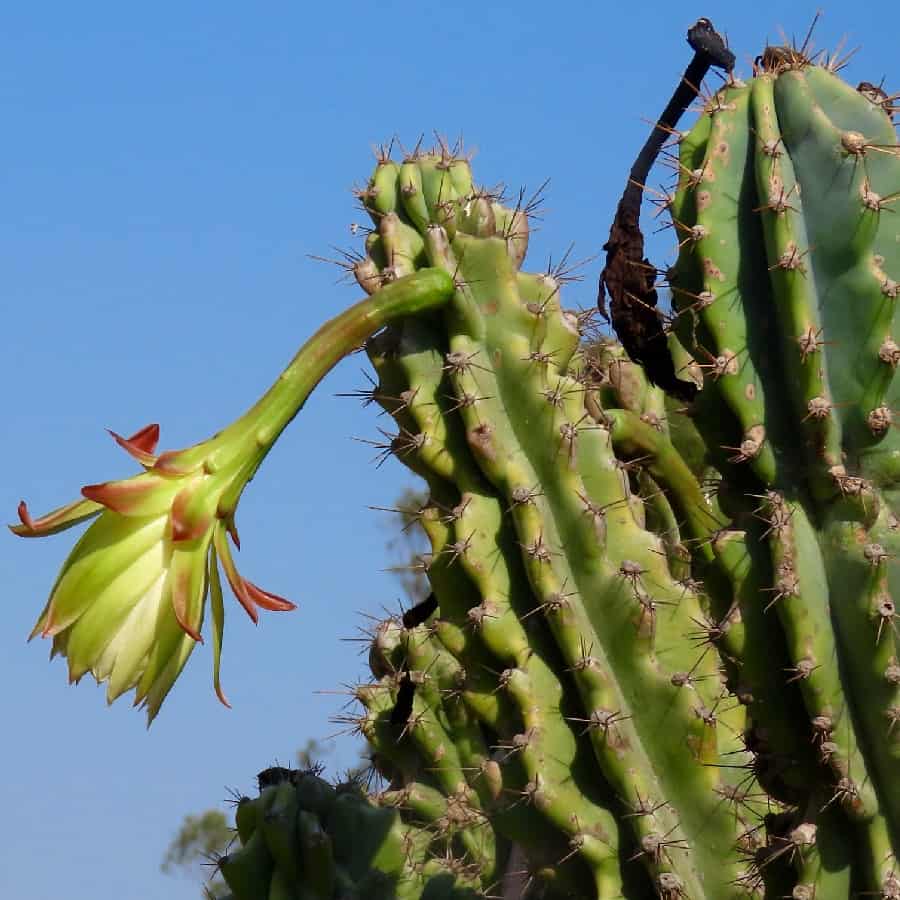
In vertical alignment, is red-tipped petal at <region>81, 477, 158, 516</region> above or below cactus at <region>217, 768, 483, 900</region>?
above

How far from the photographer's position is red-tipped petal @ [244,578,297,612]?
2.37 m

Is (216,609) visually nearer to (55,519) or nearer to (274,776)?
(55,519)

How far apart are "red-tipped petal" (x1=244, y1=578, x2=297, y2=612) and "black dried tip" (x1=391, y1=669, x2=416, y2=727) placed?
88 cm

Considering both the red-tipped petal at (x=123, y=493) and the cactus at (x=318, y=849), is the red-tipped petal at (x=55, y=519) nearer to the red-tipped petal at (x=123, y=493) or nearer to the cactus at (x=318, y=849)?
the red-tipped petal at (x=123, y=493)

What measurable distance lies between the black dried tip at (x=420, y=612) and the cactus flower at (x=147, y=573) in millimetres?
625

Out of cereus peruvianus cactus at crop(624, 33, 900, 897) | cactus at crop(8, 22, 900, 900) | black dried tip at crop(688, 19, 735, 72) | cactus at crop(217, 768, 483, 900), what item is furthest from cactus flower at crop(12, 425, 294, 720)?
black dried tip at crop(688, 19, 735, 72)

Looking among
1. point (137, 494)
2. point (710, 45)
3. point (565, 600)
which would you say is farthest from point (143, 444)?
point (710, 45)

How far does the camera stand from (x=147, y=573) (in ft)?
7.67

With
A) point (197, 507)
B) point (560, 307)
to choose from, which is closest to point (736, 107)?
point (560, 307)

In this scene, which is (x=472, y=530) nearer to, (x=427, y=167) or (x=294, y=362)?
(x=294, y=362)

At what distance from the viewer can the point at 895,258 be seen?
2.75 meters

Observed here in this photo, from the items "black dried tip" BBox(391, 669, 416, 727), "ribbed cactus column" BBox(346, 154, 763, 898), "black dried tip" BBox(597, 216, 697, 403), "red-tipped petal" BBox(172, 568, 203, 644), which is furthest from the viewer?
"black dried tip" BBox(391, 669, 416, 727)

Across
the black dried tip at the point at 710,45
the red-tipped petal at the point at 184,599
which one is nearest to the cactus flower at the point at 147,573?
the red-tipped petal at the point at 184,599

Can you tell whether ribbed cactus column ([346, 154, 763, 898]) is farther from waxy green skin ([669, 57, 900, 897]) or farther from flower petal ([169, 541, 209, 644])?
flower petal ([169, 541, 209, 644])
